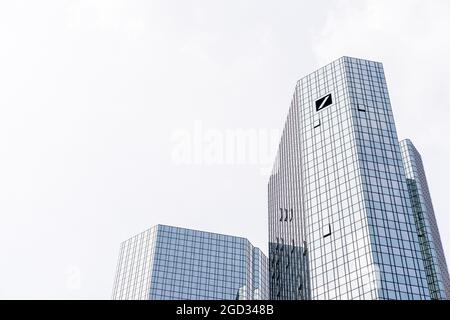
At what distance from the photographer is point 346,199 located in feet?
409

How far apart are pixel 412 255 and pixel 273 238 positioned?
210 ft

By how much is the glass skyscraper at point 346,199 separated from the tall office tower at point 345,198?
0.23 m

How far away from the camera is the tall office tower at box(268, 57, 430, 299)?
11356 centimetres

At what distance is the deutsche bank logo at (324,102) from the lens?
146m

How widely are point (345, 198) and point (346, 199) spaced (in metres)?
0.40

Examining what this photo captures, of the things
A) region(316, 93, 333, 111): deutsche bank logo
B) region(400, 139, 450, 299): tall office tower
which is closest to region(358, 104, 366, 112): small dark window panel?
region(316, 93, 333, 111): deutsche bank logo

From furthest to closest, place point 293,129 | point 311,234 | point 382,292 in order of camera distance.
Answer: point 293,129
point 311,234
point 382,292

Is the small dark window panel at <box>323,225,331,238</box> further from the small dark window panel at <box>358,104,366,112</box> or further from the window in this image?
the small dark window panel at <box>358,104,366,112</box>

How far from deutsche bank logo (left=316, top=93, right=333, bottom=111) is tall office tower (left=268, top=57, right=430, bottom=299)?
0.89 ft

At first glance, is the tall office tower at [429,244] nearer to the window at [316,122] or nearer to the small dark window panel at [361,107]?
the small dark window panel at [361,107]

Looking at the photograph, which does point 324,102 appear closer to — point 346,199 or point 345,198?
point 345,198

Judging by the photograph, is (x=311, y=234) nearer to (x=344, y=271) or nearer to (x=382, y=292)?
(x=344, y=271)
